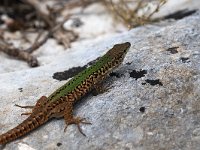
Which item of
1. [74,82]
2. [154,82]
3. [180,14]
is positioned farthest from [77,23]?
[154,82]

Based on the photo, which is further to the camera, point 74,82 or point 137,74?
point 137,74

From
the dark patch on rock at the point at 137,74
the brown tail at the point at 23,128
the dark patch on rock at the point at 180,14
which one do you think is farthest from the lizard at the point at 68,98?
the dark patch on rock at the point at 180,14

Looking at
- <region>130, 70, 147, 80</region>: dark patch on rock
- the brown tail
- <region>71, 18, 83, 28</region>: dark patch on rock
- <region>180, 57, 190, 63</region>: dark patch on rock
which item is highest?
the brown tail

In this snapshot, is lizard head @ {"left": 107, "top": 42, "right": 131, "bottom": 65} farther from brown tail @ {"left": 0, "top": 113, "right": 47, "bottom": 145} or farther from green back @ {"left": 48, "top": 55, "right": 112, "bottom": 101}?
brown tail @ {"left": 0, "top": 113, "right": 47, "bottom": 145}

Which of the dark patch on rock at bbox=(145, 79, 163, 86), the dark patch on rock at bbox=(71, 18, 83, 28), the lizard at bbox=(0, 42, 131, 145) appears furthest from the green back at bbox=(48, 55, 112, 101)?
the dark patch on rock at bbox=(71, 18, 83, 28)

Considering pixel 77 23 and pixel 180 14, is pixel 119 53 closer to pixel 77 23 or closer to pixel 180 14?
pixel 180 14

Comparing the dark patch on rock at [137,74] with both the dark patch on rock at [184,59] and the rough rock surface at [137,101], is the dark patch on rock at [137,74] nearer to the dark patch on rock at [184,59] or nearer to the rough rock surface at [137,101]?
the rough rock surface at [137,101]
